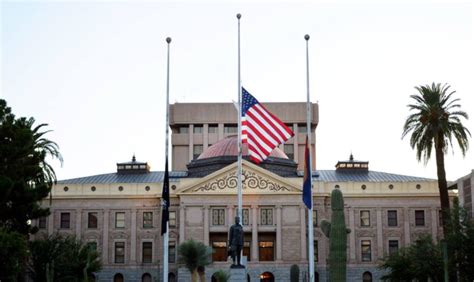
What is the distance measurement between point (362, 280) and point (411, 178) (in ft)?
45.9

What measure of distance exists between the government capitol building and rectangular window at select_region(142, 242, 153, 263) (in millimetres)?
103

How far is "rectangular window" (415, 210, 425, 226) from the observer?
274ft

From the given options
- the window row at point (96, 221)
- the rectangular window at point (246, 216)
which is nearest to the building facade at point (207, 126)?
the window row at point (96, 221)

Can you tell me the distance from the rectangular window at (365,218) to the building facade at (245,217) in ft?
0.34

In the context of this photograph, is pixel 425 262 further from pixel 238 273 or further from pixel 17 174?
pixel 17 174

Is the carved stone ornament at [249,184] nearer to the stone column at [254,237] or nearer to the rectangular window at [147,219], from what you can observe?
the stone column at [254,237]

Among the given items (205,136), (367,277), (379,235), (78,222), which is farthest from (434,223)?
(78,222)

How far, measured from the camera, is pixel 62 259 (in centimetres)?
6097

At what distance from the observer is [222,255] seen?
81.4m

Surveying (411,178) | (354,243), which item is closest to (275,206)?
(354,243)

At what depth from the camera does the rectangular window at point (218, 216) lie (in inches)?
3192

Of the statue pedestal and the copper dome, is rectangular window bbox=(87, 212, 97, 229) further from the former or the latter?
the statue pedestal

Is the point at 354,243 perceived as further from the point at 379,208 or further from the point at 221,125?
the point at 221,125

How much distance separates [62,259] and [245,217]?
81.1ft
